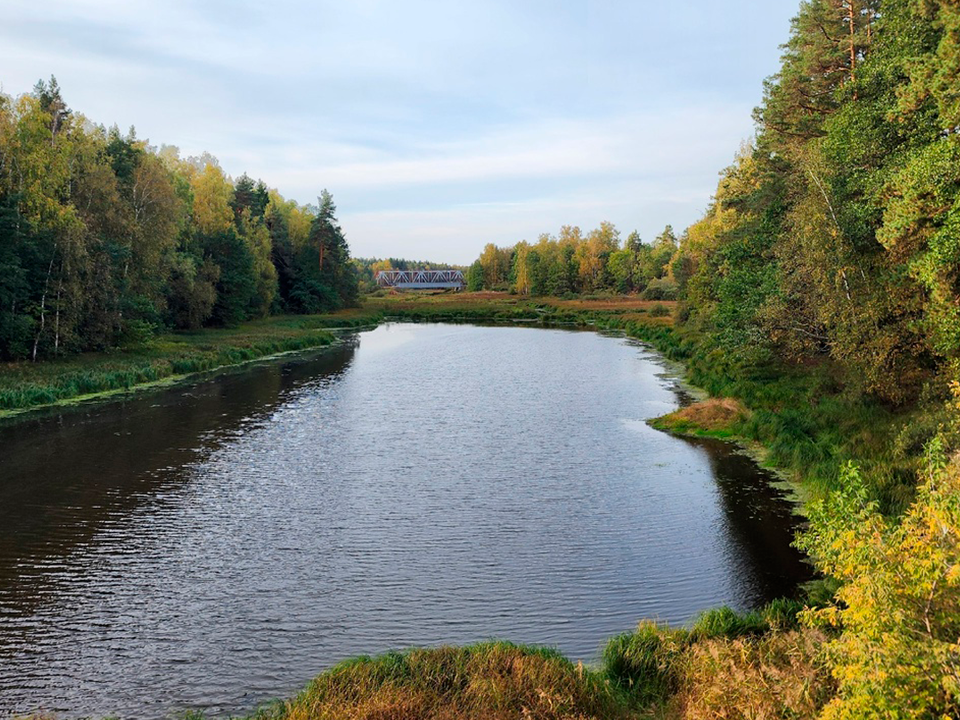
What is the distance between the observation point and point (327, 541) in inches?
603

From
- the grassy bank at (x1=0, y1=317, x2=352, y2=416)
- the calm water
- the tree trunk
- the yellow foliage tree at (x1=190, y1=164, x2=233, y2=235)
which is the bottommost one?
the calm water

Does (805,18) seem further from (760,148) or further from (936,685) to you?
(936,685)

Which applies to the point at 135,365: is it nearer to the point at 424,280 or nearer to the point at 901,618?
the point at 901,618

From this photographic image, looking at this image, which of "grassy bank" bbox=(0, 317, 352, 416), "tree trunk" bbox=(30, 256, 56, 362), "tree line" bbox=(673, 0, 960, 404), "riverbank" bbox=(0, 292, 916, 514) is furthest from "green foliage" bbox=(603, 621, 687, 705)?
"tree trunk" bbox=(30, 256, 56, 362)

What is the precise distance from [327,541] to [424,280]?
178 m

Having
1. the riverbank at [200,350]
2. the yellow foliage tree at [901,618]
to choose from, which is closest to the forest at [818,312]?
the yellow foliage tree at [901,618]

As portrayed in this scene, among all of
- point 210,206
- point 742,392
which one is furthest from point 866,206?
point 210,206

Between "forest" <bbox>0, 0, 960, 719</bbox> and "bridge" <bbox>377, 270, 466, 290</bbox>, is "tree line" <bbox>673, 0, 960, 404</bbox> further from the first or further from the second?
"bridge" <bbox>377, 270, 466, 290</bbox>

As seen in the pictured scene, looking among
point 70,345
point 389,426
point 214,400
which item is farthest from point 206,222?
point 389,426

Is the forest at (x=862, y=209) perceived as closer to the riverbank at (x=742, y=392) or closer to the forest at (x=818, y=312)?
the forest at (x=818, y=312)

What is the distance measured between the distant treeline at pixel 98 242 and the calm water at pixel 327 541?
808 centimetres

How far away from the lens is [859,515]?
7.32 m

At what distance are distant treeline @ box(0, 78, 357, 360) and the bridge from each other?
10748 cm

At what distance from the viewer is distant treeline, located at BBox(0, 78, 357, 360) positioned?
3319cm
